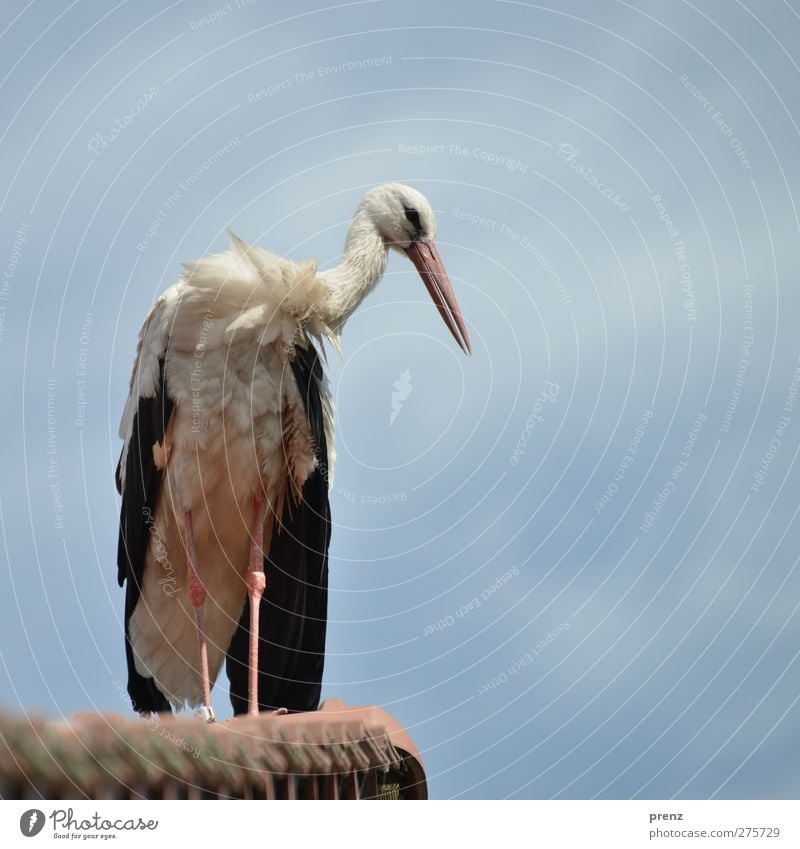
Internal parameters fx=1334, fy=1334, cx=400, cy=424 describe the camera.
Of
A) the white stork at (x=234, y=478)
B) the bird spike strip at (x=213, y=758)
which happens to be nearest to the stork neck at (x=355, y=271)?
the white stork at (x=234, y=478)

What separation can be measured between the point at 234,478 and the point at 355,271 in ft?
3.95

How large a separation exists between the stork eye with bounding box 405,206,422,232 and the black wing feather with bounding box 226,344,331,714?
38.4 inches

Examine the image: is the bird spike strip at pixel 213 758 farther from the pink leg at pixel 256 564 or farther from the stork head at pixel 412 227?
the stork head at pixel 412 227

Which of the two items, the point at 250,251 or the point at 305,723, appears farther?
the point at 250,251

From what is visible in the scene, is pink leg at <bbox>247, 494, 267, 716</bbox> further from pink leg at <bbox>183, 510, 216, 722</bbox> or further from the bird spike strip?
the bird spike strip

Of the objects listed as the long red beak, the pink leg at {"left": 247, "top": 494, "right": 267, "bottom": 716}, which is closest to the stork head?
the long red beak

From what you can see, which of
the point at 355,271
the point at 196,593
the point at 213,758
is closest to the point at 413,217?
the point at 355,271

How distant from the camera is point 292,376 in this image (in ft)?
20.8

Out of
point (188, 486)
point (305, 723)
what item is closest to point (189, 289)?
point (188, 486)

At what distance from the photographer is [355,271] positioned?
262 inches

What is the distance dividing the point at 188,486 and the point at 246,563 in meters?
0.59

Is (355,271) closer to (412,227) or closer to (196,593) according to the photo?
(412,227)

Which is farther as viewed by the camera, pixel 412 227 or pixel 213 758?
pixel 412 227
